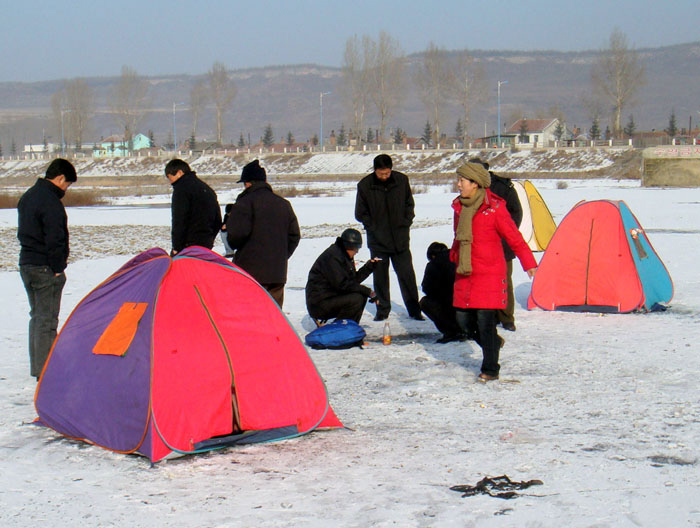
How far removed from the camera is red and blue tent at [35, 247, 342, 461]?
535cm

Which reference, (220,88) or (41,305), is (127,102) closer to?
(220,88)

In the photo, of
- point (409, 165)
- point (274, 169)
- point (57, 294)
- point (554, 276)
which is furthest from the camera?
point (274, 169)

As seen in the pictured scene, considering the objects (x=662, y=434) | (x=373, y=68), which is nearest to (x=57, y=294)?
(x=662, y=434)

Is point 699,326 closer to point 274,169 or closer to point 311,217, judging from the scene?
point 311,217

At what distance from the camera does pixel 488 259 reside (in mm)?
6820

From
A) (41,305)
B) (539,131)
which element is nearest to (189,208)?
(41,305)

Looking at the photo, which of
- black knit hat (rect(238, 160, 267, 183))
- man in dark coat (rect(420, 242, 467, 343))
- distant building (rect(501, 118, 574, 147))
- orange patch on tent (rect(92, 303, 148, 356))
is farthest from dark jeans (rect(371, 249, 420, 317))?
distant building (rect(501, 118, 574, 147))

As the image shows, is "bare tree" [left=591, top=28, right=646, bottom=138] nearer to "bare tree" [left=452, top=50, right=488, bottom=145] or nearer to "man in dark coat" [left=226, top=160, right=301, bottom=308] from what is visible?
"bare tree" [left=452, top=50, right=488, bottom=145]

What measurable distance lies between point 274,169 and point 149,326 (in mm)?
89597

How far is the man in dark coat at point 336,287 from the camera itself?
8.48 metres

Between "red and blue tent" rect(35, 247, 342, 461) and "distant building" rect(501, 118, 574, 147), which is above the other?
"distant building" rect(501, 118, 574, 147)

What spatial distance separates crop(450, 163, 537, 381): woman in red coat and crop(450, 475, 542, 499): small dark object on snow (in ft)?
7.09

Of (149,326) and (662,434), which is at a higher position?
(149,326)

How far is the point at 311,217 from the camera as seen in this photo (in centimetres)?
2575
